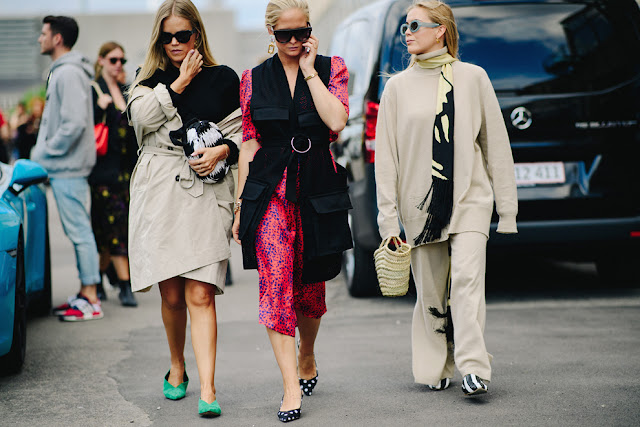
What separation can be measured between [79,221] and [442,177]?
11.7ft

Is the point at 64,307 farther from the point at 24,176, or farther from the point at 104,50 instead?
the point at 104,50

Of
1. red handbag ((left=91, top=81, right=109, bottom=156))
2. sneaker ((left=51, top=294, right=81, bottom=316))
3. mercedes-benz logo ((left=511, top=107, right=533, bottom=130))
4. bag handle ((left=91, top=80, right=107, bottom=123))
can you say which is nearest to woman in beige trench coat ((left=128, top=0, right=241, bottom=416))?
mercedes-benz logo ((left=511, top=107, right=533, bottom=130))

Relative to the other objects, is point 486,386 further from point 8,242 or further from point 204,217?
point 8,242

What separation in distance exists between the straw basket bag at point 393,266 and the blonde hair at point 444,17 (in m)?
0.97

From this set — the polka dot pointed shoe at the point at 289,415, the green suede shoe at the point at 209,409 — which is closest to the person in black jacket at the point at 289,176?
the polka dot pointed shoe at the point at 289,415

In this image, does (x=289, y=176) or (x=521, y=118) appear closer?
(x=289, y=176)

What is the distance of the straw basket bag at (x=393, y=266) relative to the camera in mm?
4352

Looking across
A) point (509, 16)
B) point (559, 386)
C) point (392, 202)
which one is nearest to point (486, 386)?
point (559, 386)

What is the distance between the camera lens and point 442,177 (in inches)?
175

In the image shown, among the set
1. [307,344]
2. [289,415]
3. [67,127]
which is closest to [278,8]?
[307,344]

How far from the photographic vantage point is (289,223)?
4.29 m

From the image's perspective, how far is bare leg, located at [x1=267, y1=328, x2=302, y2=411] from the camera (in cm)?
418

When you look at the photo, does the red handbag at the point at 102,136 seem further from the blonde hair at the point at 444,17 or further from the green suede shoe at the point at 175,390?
the blonde hair at the point at 444,17

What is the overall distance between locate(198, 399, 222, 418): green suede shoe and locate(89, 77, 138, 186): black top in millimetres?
3492
